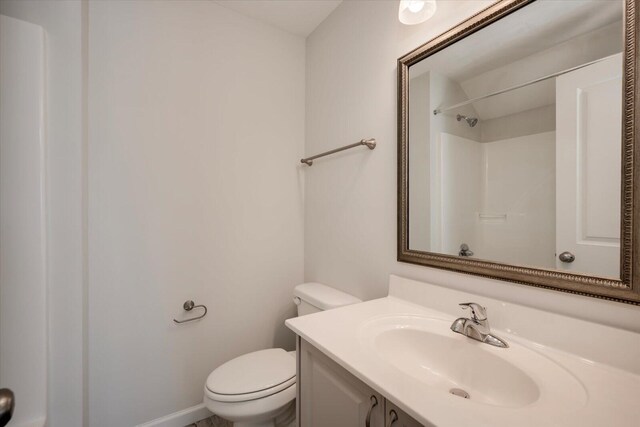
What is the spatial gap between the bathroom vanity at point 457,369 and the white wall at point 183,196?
0.86m

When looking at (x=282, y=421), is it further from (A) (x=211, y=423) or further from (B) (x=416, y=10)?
(B) (x=416, y=10)

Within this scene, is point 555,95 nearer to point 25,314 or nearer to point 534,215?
point 534,215

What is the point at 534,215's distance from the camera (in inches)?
33.4

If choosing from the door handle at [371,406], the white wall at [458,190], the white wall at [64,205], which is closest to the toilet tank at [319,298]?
the white wall at [458,190]

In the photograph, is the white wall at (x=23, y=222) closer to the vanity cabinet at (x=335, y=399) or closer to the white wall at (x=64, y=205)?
the white wall at (x=64, y=205)

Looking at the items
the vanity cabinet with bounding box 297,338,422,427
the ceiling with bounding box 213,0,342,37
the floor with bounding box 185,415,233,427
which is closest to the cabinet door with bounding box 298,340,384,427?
the vanity cabinet with bounding box 297,338,422,427

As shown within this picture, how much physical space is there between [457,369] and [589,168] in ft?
2.25

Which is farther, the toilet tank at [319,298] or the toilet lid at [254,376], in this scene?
the toilet tank at [319,298]

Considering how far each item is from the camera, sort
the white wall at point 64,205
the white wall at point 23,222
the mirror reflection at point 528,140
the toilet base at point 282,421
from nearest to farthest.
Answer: the mirror reflection at point 528,140, the white wall at point 23,222, the white wall at point 64,205, the toilet base at point 282,421

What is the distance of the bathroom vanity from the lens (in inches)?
21.5

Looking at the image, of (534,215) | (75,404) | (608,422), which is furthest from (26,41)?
(608,422)

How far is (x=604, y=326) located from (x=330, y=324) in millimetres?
732

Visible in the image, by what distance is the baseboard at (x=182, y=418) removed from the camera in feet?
4.75

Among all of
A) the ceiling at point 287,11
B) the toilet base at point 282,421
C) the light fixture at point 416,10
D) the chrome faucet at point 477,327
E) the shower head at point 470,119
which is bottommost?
the toilet base at point 282,421
